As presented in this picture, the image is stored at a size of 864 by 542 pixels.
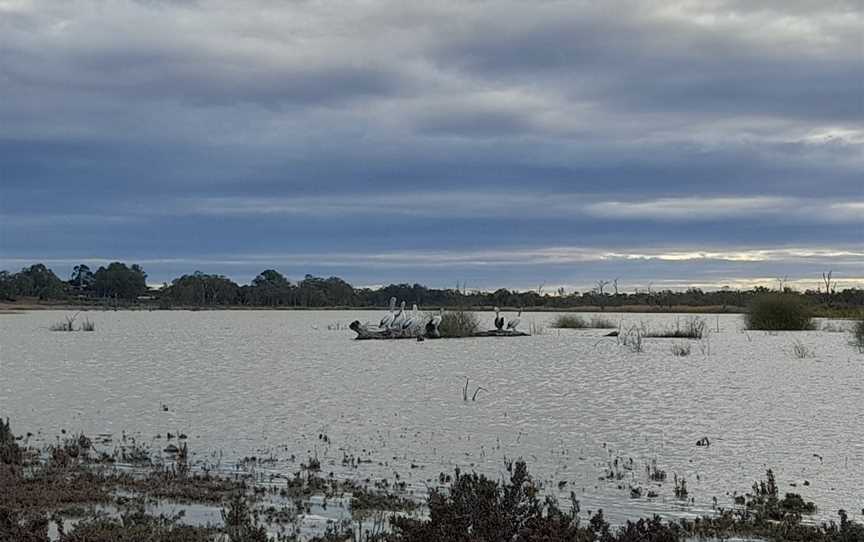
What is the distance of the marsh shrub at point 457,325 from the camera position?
2351 inches

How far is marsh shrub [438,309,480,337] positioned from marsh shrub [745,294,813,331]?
58.4 ft

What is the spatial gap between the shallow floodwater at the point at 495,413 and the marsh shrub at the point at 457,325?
15.8 meters

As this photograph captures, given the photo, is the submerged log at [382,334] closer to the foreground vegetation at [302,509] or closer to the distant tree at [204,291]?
the foreground vegetation at [302,509]

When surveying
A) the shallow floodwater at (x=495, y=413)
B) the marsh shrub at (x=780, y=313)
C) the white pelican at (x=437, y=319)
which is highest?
the marsh shrub at (x=780, y=313)

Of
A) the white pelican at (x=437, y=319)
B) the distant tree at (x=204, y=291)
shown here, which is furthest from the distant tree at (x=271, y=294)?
the white pelican at (x=437, y=319)

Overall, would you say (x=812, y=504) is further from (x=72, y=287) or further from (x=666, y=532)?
(x=72, y=287)

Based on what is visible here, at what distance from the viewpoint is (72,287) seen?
15512cm

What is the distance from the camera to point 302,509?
1145cm

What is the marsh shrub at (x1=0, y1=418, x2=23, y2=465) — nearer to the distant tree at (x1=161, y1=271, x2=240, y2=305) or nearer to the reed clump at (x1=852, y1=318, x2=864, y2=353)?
the reed clump at (x1=852, y1=318, x2=864, y2=353)

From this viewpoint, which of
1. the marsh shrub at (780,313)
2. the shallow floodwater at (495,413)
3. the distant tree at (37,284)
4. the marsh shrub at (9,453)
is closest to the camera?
the marsh shrub at (9,453)

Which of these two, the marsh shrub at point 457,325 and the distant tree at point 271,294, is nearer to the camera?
the marsh shrub at point 457,325

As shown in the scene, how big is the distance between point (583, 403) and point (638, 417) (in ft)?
9.40

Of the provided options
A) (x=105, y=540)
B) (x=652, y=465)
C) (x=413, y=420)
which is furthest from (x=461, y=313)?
(x=105, y=540)

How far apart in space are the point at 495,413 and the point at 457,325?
124 ft
